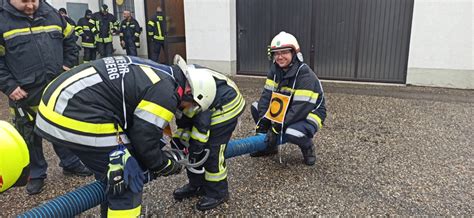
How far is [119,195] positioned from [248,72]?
280 inches

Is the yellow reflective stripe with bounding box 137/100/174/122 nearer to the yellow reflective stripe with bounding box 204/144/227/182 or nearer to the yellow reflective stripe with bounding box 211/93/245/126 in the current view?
the yellow reflective stripe with bounding box 211/93/245/126

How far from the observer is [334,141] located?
4.62m

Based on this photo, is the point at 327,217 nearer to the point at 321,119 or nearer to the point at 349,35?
the point at 321,119

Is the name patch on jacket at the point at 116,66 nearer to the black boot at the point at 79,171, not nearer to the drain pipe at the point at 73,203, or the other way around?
the drain pipe at the point at 73,203

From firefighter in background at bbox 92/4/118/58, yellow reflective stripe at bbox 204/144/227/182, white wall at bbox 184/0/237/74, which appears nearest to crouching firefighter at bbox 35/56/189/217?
yellow reflective stripe at bbox 204/144/227/182

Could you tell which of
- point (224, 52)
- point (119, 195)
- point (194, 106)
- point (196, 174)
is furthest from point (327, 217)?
point (224, 52)

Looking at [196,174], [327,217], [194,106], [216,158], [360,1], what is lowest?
[327,217]

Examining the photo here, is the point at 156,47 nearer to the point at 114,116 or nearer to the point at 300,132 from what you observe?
the point at 300,132

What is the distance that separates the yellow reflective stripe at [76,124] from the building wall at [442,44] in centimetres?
695

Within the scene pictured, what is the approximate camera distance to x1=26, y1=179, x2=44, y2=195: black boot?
10.9ft

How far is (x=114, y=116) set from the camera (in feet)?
7.14

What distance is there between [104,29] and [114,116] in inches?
331

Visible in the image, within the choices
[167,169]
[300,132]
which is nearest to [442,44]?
[300,132]

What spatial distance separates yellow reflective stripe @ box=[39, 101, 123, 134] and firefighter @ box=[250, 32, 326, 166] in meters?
1.93
